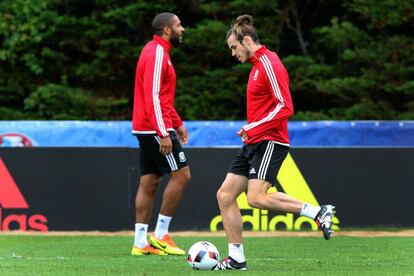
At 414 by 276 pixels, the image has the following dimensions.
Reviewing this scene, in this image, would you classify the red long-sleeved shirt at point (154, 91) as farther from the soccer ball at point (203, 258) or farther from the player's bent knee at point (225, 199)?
the soccer ball at point (203, 258)

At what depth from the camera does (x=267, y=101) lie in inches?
326

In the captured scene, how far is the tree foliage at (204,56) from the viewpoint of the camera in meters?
22.5

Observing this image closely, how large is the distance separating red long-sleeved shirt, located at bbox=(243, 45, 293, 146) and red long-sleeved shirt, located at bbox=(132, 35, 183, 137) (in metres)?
1.52

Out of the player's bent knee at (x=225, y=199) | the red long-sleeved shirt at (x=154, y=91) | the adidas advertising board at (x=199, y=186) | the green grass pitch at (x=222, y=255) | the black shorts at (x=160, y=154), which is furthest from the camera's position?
the adidas advertising board at (x=199, y=186)

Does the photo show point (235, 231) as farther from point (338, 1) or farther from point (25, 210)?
point (338, 1)

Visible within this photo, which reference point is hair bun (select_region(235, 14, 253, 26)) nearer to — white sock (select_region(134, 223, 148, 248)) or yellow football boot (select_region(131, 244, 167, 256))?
white sock (select_region(134, 223, 148, 248))

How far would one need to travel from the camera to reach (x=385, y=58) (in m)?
22.4

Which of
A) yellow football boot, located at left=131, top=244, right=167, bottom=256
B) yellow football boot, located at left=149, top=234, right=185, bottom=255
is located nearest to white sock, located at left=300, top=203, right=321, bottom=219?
yellow football boot, located at left=149, top=234, right=185, bottom=255

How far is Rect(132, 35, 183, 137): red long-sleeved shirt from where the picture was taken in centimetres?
959

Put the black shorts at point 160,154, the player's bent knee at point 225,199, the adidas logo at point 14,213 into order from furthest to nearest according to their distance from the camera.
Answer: the adidas logo at point 14,213, the black shorts at point 160,154, the player's bent knee at point 225,199

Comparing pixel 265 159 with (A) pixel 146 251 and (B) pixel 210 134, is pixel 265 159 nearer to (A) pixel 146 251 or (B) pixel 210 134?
(A) pixel 146 251

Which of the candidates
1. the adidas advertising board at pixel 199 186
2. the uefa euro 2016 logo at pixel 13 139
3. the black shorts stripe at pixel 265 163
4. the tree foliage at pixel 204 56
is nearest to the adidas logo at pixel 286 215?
the adidas advertising board at pixel 199 186

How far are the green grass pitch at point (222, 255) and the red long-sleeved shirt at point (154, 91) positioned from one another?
1.35m

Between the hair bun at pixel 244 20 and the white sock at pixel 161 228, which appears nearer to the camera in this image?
the hair bun at pixel 244 20
